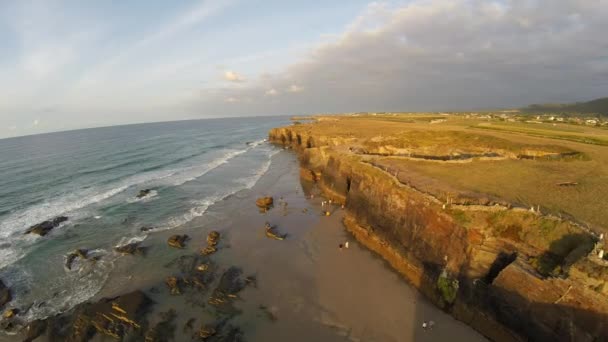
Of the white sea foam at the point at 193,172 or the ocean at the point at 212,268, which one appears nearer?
the ocean at the point at 212,268

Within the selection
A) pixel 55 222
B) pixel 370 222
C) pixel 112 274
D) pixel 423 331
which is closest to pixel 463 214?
pixel 423 331

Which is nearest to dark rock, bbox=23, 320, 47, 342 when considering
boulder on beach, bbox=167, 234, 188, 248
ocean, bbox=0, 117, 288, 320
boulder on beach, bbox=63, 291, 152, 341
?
boulder on beach, bbox=63, 291, 152, 341

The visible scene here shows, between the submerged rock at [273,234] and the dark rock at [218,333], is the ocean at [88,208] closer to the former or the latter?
the dark rock at [218,333]

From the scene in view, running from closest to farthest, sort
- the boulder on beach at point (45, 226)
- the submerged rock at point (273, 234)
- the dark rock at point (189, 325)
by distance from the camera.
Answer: the dark rock at point (189, 325)
the submerged rock at point (273, 234)
the boulder on beach at point (45, 226)

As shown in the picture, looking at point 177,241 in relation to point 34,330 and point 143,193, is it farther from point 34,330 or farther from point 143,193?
point 143,193

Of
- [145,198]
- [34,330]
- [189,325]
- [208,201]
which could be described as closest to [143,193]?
[145,198]

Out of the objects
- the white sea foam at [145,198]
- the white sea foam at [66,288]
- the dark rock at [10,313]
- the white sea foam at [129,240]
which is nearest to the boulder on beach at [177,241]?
the white sea foam at [129,240]
